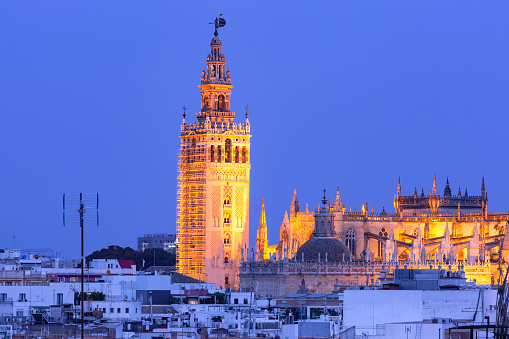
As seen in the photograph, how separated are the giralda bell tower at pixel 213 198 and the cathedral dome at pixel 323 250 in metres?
11.7

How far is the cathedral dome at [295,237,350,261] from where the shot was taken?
149750 millimetres

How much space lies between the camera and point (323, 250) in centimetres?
15050

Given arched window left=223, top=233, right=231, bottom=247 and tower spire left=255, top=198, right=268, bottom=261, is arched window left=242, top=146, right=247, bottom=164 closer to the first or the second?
tower spire left=255, top=198, right=268, bottom=261

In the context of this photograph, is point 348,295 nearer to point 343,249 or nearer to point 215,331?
point 215,331

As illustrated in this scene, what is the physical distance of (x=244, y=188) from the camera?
543 feet

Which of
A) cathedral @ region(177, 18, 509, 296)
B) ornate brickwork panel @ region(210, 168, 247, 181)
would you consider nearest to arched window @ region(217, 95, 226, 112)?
cathedral @ region(177, 18, 509, 296)

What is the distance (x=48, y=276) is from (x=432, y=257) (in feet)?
212

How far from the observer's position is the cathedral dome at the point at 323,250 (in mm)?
149750

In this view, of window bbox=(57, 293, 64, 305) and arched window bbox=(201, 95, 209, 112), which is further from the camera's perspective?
arched window bbox=(201, 95, 209, 112)

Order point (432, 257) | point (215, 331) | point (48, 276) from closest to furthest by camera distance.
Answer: point (215, 331) < point (48, 276) < point (432, 257)

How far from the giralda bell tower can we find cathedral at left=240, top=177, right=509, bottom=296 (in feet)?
10.5

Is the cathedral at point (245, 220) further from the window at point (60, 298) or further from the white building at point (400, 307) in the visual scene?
the white building at point (400, 307)

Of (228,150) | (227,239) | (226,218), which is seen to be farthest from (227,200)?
(228,150)

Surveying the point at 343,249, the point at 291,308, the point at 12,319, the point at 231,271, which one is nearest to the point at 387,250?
the point at 343,249
